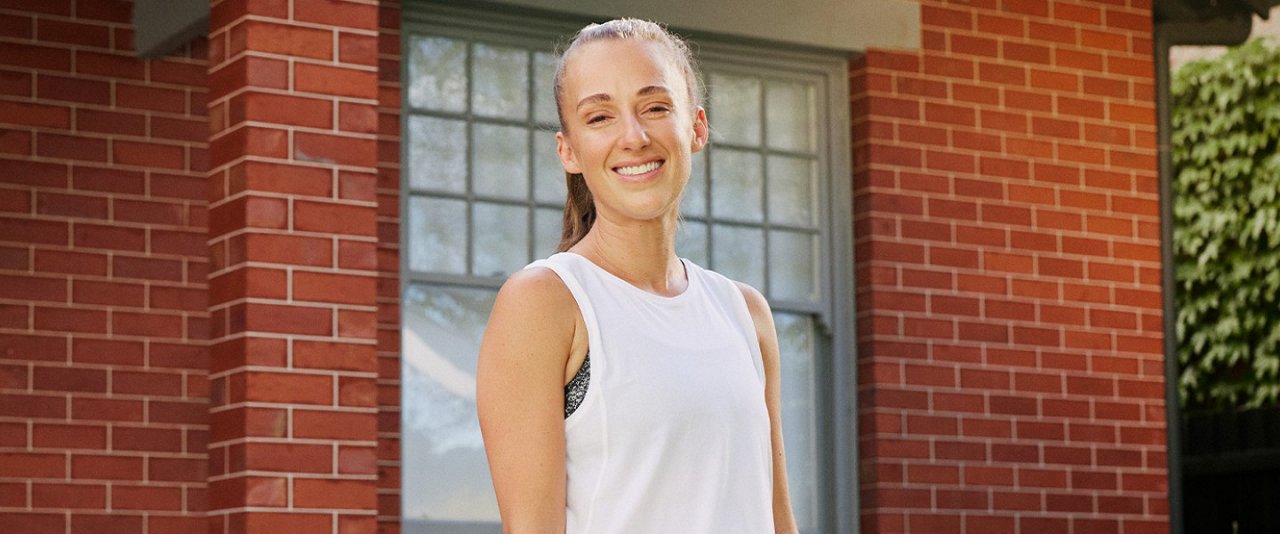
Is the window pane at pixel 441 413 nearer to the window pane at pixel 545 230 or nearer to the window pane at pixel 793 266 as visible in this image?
the window pane at pixel 545 230

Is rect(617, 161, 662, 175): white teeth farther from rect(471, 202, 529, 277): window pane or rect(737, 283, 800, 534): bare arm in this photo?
rect(471, 202, 529, 277): window pane

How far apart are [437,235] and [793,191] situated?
142cm

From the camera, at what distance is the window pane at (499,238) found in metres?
6.21

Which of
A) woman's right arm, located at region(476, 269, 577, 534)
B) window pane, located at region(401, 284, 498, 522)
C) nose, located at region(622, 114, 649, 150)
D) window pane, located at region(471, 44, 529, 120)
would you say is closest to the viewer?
woman's right arm, located at region(476, 269, 577, 534)

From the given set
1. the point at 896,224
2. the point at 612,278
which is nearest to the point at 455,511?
the point at 896,224

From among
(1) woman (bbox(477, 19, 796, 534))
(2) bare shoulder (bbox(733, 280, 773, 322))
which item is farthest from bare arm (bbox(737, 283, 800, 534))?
(1) woman (bbox(477, 19, 796, 534))

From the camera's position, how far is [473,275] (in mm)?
6176

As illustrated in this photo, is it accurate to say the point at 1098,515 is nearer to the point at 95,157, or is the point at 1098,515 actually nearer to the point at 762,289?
the point at 762,289

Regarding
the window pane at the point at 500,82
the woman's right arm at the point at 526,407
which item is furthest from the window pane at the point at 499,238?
the woman's right arm at the point at 526,407

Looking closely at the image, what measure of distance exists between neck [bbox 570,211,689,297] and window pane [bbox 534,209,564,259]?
4.01 m

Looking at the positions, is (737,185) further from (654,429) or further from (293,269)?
(654,429)

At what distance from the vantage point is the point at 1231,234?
10.5 metres

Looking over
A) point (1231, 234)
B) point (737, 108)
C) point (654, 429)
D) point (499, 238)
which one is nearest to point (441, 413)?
point (499, 238)

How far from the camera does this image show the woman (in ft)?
6.89
